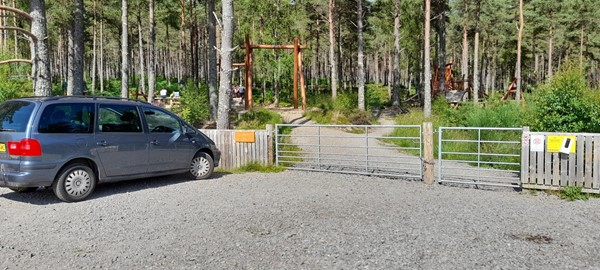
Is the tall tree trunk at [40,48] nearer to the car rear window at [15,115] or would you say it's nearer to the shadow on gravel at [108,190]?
the shadow on gravel at [108,190]

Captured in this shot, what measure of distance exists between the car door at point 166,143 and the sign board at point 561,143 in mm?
7269

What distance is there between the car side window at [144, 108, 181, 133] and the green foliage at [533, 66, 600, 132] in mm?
8324

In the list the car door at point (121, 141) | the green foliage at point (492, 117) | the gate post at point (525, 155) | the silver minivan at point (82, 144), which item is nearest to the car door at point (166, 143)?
the silver minivan at point (82, 144)

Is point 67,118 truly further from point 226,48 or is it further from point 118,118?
point 226,48

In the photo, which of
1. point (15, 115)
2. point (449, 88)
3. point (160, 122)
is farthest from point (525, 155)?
point (449, 88)

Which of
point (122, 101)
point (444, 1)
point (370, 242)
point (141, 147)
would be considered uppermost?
point (444, 1)

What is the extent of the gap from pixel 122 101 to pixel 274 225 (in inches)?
172

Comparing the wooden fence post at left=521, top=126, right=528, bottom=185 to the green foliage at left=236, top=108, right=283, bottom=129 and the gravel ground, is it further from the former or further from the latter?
the green foliage at left=236, top=108, right=283, bottom=129

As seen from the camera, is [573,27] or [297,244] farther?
[573,27]

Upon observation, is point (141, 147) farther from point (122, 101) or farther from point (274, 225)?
point (274, 225)

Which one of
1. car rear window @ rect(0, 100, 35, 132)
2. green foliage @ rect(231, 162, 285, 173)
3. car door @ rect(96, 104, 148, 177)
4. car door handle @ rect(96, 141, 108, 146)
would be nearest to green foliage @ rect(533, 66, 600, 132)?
green foliage @ rect(231, 162, 285, 173)

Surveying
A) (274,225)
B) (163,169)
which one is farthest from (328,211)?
(163,169)

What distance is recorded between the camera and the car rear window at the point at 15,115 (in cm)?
691

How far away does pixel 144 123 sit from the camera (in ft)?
28.2
